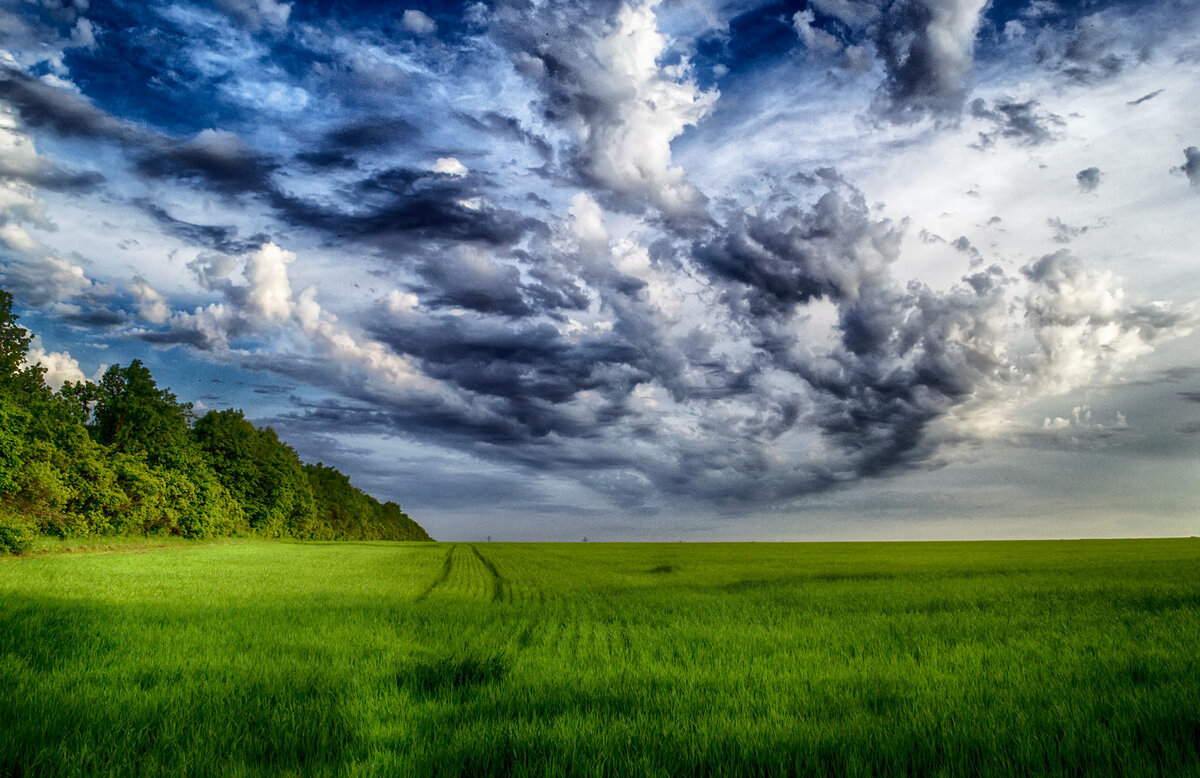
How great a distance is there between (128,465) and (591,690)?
62903 millimetres

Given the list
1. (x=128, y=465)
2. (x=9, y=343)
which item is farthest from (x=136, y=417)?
(x=9, y=343)

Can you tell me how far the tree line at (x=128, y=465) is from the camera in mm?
40156

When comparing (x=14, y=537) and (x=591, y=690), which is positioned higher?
(x=591, y=690)

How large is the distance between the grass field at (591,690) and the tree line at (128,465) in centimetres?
3367

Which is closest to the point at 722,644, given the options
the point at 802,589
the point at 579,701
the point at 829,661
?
the point at 829,661

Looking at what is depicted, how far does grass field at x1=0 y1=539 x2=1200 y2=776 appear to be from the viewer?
16.3ft

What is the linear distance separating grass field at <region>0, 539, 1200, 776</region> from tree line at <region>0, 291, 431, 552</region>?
33673mm

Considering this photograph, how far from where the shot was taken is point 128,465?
54.2 m

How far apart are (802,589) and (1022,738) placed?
1941 centimetres

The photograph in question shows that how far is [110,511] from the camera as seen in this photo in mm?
51750

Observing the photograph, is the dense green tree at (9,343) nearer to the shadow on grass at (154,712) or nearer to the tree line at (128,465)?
the tree line at (128,465)

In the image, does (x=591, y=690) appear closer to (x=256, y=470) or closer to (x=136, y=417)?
(x=136, y=417)

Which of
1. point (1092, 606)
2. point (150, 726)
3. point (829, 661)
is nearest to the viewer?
point (150, 726)

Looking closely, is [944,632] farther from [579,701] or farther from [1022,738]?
[579,701]
